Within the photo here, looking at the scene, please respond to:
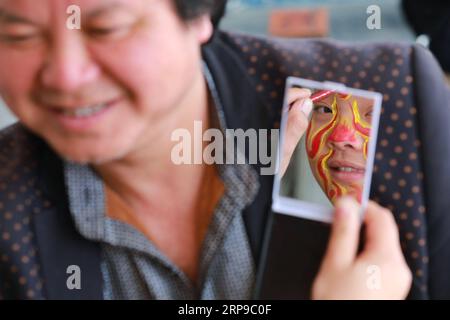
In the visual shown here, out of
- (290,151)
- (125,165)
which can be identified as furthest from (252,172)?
(125,165)

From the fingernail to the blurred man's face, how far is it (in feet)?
0.50

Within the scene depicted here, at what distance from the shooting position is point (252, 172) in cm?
75

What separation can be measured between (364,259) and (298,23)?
0.37 metres

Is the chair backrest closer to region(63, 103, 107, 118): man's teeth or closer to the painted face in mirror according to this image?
the painted face in mirror

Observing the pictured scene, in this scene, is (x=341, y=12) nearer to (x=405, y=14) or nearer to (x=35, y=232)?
(x=405, y=14)

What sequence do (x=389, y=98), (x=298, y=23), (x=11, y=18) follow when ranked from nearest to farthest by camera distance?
(x=11, y=18), (x=389, y=98), (x=298, y=23)

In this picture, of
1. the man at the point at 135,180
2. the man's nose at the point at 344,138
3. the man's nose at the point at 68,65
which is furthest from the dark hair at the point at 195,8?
the man's nose at the point at 344,138

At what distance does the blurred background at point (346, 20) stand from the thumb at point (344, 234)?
24 centimetres

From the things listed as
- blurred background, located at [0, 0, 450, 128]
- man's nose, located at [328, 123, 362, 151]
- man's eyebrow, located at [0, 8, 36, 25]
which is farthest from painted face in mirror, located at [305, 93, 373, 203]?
man's eyebrow, located at [0, 8, 36, 25]

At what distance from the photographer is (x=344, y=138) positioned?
0.72m

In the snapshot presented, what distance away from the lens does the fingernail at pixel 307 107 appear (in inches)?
28.0

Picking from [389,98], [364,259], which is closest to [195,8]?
[389,98]

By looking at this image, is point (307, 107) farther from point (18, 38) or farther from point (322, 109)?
point (18, 38)

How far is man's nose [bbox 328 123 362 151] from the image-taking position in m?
0.71
